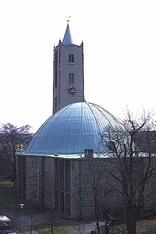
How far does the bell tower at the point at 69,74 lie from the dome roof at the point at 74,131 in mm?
15303

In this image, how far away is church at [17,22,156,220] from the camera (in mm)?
39812

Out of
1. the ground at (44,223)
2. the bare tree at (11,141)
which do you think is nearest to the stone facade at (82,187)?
the ground at (44,223)

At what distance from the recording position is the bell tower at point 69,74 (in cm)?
6769

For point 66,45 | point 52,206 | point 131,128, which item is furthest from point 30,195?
point 66,45

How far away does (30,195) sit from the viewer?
49.3 m

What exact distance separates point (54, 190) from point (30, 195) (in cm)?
589

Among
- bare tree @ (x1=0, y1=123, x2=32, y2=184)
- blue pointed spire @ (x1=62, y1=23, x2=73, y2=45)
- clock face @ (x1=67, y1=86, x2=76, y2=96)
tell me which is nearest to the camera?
clock face @ (x1=67, y1=86, x2=76, y2=96)

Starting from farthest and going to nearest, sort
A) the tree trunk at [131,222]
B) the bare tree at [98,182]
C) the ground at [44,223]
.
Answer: the bare tree at [98,182] → the ground at [44,223] → the tree trunk at [131,222]

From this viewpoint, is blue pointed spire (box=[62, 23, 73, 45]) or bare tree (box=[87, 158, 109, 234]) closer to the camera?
bare tree (box=[87, 158, 109, 234])

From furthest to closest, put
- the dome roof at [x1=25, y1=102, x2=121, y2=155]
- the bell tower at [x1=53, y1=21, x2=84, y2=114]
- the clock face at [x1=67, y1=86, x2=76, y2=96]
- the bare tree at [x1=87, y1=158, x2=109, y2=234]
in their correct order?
1. the bell tower at [x1=53, y1=21, x2=84, y2=114]
2. the clock face at [x1=67, y1=86, x2=76, y2=96]
3. the dome roof at [x1=25, y1=102, x2=121, y2=155]
4. the bare tree at [x1=87, y1=158, x2=109, y2=234]

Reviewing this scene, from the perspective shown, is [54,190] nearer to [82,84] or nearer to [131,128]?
[131,128]

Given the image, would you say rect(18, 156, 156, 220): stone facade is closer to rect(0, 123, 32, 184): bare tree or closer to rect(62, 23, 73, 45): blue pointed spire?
rect(0, 123, 32, 184): bare tree

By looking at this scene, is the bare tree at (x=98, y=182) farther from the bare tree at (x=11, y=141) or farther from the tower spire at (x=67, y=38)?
the tower spire at (x=67, y=38)

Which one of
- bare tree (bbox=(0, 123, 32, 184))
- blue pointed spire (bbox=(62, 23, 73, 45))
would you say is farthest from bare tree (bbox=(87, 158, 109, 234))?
blue pointed spire (bbox=(62, 23, 73, 45))
